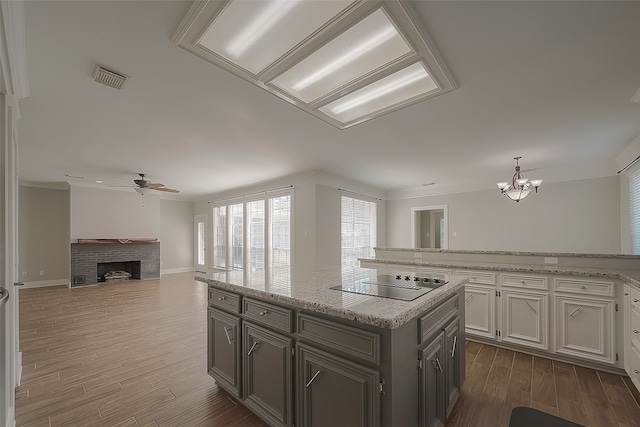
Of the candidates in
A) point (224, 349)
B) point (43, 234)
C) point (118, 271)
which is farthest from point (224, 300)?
point (43, 234)

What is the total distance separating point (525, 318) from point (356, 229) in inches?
160

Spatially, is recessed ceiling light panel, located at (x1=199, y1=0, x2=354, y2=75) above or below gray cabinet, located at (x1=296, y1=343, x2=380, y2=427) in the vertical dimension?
above

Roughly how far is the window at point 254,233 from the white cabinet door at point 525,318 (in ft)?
11.9

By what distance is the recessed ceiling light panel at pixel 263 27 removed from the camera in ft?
5.00

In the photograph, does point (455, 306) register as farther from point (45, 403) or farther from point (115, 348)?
point (115, 348)

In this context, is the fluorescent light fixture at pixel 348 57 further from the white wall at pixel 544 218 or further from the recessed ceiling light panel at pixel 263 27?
the white wall at pixel 544 218

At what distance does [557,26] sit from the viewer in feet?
5.40

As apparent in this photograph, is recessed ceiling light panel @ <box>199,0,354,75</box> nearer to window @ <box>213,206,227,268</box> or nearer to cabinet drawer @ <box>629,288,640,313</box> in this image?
cabinet drawer @ <box>629,288,640,313</box>

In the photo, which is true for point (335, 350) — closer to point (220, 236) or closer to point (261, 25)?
point (261, 25)

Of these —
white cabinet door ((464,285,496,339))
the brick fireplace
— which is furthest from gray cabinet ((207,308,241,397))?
the brick fireplace

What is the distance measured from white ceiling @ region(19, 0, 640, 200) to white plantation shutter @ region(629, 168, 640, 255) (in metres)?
0.49

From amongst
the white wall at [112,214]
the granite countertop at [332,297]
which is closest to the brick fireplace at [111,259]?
the white wall at [112,214]

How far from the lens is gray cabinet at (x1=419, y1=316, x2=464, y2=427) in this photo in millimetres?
1550

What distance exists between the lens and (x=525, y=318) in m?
2.97
